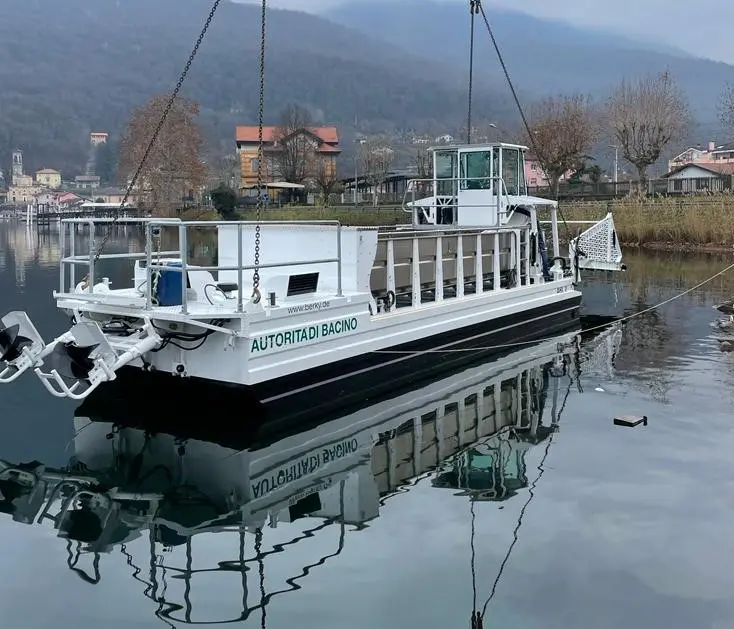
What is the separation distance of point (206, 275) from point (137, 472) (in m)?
3.04

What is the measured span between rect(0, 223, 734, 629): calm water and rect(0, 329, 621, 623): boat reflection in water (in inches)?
1.0

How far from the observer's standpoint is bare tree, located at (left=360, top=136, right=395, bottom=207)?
70500 millimetres

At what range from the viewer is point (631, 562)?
20.8ft

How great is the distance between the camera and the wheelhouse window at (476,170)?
1658 cm

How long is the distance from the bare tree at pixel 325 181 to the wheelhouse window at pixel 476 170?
45.9 meters

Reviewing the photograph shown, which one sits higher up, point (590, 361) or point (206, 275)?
point (206, 275)

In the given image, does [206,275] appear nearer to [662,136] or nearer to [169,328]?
[169,328]

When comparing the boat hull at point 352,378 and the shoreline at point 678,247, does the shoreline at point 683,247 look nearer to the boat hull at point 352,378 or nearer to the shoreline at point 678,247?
the shoreline at point 678,247

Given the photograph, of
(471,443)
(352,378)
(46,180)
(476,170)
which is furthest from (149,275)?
(46,180)

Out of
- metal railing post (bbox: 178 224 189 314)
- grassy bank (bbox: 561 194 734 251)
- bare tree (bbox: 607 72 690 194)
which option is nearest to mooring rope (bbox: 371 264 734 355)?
metal railing post (bbox: 178 224 189 314)

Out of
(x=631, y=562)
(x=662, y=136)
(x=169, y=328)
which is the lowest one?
(x=631, y=562)

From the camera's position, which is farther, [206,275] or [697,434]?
[206,275]

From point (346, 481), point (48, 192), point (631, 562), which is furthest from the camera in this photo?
point (48, 192)

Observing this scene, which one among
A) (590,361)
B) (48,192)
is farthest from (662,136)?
(48,192)
